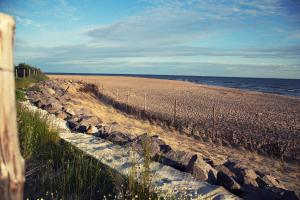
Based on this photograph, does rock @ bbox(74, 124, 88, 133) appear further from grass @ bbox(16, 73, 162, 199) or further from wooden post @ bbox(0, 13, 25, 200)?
wooden post @ bbox(0, 13, 25, 200)

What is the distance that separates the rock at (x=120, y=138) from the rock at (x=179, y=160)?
144 cm

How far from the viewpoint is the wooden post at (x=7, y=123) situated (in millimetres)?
1828

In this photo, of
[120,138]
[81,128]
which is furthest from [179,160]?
[81,128]

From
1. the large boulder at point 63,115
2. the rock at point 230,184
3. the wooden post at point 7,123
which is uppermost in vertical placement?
the wooden post at point 7,123

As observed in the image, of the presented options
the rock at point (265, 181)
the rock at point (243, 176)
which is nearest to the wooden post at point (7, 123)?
the rock at point (243, 176)

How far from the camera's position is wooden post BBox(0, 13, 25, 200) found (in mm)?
1828

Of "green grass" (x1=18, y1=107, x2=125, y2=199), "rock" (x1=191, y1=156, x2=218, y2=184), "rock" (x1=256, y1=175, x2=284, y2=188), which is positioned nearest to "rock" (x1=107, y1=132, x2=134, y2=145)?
"green grass" (x1=18, y1=107, x2=125, y2=199)

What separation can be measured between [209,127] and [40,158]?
9.20 meters

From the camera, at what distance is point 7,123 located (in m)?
1.85

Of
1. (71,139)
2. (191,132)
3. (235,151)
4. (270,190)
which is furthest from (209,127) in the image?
(270,190)

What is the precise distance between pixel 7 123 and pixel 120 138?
19.5 feet

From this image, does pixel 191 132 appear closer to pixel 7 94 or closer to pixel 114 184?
pixel 114 184

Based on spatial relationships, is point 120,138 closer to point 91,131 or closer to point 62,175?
point 91,131

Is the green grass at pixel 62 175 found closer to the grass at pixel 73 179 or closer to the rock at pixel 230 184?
the grass at pixel 73 179
